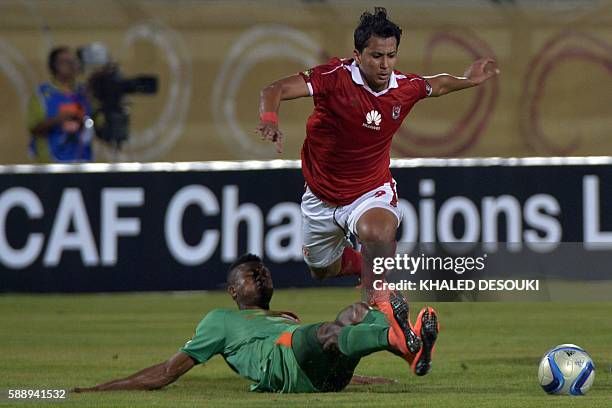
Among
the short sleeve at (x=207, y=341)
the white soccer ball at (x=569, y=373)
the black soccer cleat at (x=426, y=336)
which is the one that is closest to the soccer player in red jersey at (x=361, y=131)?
the short sleeve at (x=207, y=341)

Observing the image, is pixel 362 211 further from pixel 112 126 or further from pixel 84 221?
pixel 112 126

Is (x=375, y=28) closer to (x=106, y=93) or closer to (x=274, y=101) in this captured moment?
(x=274, y=101)

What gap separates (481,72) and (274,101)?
199cm

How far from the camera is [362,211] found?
32.8 ft

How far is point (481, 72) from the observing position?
33.7 feet

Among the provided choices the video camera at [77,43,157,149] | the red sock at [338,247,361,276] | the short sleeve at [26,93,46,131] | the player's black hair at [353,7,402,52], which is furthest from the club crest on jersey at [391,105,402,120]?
the short sleeve at [26,93,46,131]

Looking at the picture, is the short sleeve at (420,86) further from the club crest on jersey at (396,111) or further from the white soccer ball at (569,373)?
the white soccer ball at (569,373)

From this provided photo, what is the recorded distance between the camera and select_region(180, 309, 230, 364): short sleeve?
8.35m

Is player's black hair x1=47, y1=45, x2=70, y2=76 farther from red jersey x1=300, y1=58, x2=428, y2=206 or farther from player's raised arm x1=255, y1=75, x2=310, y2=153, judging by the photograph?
player's raised arm x1=255, y1=75, x2=310, y2=153

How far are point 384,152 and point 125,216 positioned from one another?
4.99 metres

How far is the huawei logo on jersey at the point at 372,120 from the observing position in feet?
32.5

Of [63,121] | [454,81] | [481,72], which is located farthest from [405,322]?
[63,121]

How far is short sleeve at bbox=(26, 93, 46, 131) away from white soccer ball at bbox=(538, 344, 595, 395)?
8.73 m

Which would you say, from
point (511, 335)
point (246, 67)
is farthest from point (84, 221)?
point (511, 335)
